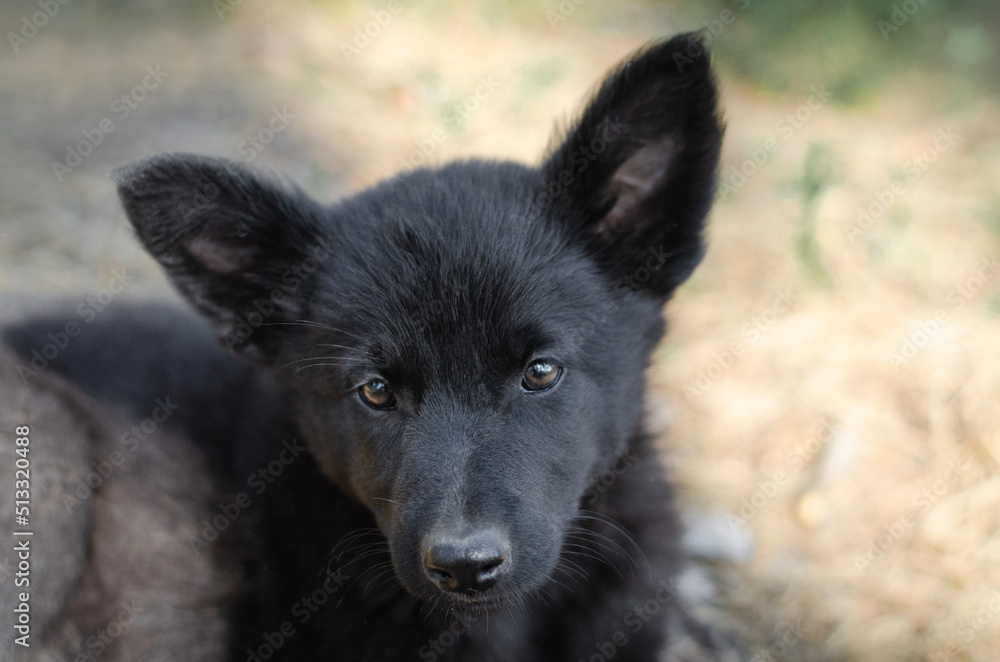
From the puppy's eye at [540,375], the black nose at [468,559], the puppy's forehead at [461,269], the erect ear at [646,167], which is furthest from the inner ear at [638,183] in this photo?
the black nose at [468,559]

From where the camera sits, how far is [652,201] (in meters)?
2.58

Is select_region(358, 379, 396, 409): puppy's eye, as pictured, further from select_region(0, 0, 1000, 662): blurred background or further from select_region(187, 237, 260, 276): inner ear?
select_region(0, 0, 1000, 662): blurred background

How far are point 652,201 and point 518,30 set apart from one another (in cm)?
550

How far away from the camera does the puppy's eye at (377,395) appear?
2.41m

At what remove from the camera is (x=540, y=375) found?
2379 millimetres

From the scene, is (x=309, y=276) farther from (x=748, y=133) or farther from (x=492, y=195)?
(x=748, y=133)

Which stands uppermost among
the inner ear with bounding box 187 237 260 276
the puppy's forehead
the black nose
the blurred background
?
the puppy's forehead

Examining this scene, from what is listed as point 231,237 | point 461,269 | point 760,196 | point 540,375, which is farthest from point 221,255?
point 760,196

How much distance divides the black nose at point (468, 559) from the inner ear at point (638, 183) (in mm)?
1037

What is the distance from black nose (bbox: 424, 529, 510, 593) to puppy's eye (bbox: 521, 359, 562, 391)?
0.46 meters

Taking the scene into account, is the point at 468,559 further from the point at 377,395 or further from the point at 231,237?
the point at 231,237

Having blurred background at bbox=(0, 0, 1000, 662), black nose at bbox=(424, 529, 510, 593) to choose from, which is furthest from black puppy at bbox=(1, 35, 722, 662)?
blurred background at bbox=(0, 0, 1000, 662)

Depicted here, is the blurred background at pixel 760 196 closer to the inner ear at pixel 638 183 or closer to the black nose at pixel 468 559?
the inner ear at pixel 638 183

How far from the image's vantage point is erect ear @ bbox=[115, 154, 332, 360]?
2.38 meters
